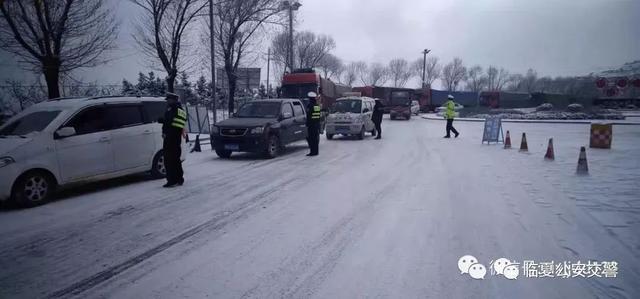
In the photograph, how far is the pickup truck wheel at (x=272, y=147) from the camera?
11.7 metres

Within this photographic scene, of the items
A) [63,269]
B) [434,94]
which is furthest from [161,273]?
[434,94]

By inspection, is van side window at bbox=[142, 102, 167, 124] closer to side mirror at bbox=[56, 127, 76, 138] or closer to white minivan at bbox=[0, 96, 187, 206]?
white minivan at bbox=[0, 96, 187, 206]

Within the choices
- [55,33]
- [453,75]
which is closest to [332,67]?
[453,75]

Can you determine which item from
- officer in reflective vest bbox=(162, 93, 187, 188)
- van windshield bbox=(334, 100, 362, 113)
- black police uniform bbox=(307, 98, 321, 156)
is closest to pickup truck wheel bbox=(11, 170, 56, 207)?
officer in reflective vest bbox=(162, 93, 187, 188)

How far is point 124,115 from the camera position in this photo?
322 inches

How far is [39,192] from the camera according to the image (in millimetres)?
6672

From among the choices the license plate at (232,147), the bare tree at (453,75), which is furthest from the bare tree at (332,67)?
the license plate at (232,147)

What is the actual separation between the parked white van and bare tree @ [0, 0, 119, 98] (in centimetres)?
971

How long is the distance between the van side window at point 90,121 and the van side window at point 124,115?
0.12m

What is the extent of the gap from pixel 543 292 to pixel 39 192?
730 cm

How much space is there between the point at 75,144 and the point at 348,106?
40.9 ft

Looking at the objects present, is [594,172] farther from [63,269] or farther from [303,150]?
[63,269]

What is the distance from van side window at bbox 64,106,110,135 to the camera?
7.30 m

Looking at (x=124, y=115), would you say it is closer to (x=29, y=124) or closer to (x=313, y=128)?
(x=29, y=124)
